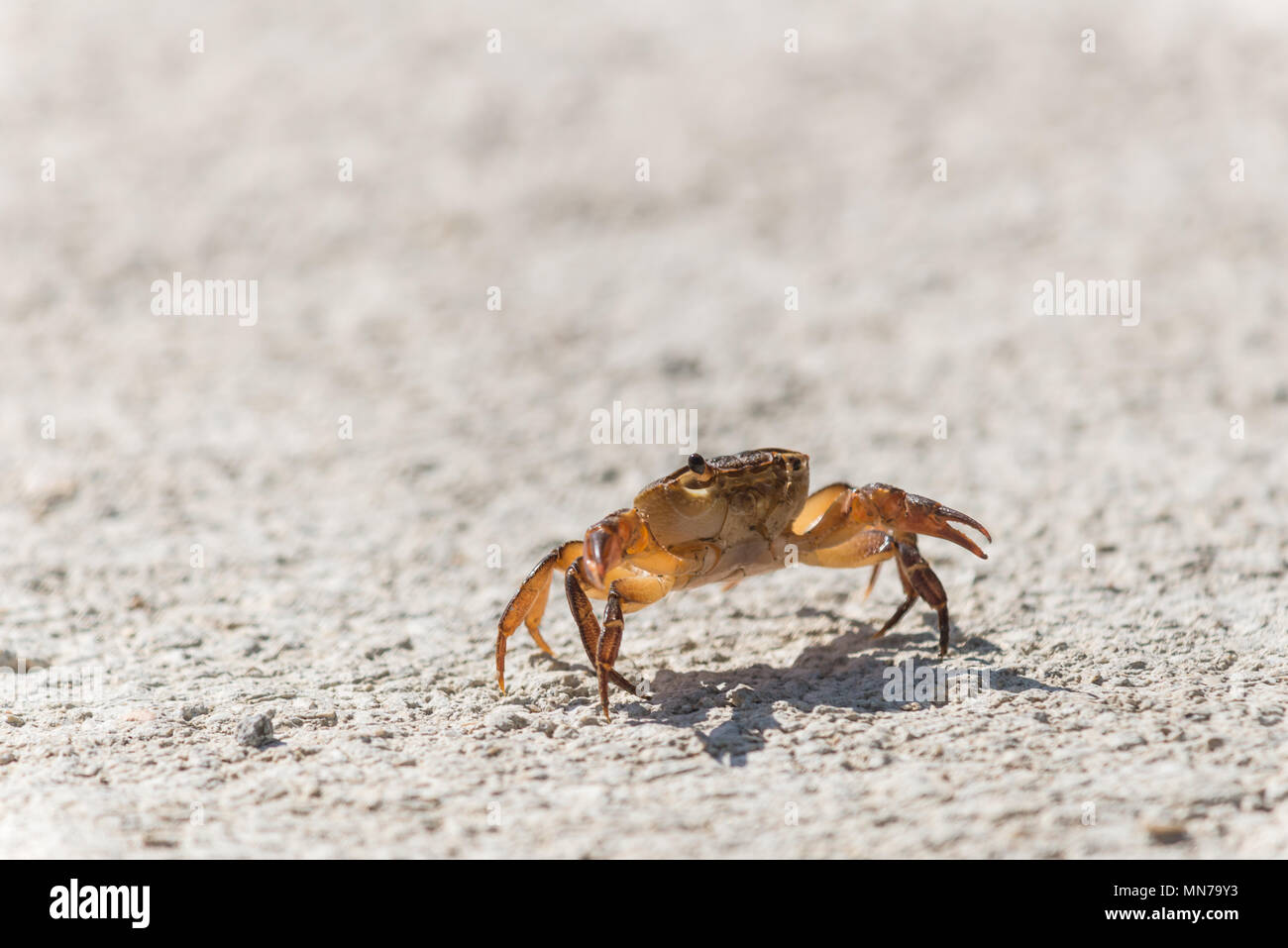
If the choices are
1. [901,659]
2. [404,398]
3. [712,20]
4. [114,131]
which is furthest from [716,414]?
[114,131]

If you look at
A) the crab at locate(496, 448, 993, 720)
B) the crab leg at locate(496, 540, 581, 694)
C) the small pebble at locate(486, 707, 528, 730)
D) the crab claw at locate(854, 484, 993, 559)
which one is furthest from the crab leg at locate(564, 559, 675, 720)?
the crab claw at locate(854, 484, 993, 559)

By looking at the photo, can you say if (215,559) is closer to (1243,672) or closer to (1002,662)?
(1002,662)

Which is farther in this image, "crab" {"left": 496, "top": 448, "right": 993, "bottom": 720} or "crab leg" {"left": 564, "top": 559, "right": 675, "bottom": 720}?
"crab" {"left": 496, "top": 448, "right": 993, "bottom": 720}
